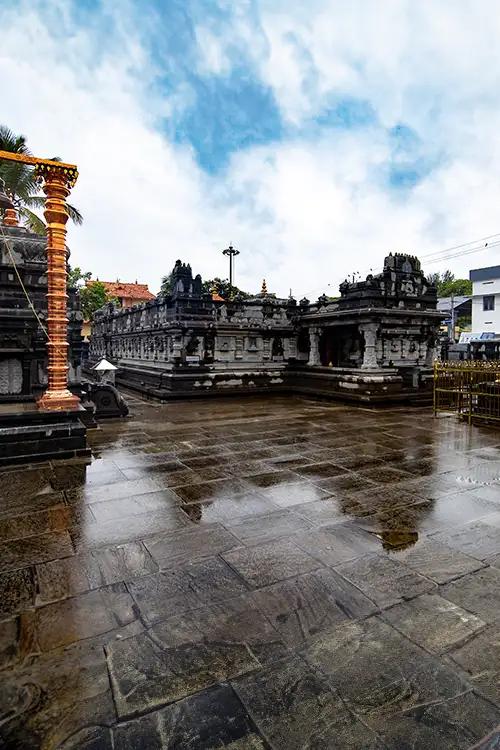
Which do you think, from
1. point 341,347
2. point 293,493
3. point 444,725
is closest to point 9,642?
point 444,725

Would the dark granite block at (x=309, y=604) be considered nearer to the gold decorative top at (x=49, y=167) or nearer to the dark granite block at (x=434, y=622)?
the dark granite block at (x=434, y=622)

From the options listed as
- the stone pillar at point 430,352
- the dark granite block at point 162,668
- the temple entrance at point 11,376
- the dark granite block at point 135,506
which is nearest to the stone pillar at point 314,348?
the stone pillar at point 430,352

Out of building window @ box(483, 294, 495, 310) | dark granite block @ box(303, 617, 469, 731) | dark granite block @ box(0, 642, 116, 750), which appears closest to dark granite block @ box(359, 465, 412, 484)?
dark granite block @ box(303, 617, 469, 731)

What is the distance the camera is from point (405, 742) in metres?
1.94

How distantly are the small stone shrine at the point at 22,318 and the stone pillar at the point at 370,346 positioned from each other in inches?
353

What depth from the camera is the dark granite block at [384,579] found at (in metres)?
3.07

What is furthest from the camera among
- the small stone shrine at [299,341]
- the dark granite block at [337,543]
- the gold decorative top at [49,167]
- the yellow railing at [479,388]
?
the small stone shrine at [299,341]

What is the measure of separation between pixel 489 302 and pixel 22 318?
131 ft

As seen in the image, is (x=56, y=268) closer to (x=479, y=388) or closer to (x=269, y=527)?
(x=269, y=527)

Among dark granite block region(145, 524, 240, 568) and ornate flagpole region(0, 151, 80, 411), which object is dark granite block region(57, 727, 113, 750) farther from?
ornate flagpole region(0, 151, 80, 411)

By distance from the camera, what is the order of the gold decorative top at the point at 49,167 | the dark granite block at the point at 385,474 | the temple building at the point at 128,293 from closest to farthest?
the dark granite block at the point at 385,474 < the gold decorative top at the point at 49,167 < the temple building at the point at 128,293

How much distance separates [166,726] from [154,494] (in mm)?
3243

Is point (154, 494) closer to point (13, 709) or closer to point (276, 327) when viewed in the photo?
point (13, 709)

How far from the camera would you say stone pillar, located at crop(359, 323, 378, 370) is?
13.4 metres
